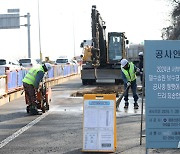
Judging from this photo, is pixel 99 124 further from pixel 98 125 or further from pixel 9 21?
pixel 9 21

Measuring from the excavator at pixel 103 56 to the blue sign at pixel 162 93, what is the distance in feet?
74.0

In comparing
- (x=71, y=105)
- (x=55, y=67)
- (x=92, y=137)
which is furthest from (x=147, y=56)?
(x=55, y=67)

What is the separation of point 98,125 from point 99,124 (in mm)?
26

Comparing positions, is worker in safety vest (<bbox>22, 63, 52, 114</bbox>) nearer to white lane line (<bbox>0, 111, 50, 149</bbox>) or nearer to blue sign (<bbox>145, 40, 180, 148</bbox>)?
white lane line (<bbox>0, 111, 50, 149</bbox>)

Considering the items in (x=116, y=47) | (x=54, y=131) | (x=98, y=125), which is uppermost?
(x=116, y=47)

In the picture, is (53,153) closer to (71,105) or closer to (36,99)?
(36,99)

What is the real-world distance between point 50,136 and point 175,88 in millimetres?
4192

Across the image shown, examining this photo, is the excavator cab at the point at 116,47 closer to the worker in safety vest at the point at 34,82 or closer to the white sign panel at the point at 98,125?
the worker in safety vest at the point at 34,82

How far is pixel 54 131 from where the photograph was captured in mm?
11867

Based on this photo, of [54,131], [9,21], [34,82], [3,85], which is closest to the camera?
[54,131]

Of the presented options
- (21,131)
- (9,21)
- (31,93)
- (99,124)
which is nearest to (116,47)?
(31,93)

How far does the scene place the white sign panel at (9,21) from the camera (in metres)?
61.1

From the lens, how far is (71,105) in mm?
18047

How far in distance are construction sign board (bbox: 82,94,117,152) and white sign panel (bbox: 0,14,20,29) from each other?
52.8 meters
